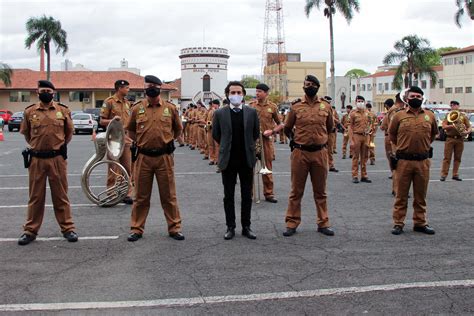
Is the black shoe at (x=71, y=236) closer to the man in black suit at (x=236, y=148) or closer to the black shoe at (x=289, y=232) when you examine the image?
the man in black suit at (x=236, y=148)

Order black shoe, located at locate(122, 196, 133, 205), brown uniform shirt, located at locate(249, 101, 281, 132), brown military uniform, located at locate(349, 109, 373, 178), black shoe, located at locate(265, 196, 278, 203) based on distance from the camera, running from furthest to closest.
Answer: brown military uniform, located at locate(349, 109, 373, 178), brown uniform shirt, located at locate(249, 101, 281, 132), black shoe, located at locate(265, 196, 278, 203), black shoe, located at locate(122, 196, 133, 205)

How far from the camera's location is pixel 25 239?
7270 mm

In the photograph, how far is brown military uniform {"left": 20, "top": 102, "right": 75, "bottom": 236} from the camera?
7.33 metres

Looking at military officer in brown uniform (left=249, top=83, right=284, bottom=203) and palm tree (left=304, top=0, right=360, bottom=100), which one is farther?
palm tree (left=304, top=0, right=360, bottom=100)

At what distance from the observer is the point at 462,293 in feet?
17.5

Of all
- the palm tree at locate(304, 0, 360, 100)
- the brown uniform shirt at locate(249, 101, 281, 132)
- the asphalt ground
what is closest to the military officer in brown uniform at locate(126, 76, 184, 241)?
the asphalt ground

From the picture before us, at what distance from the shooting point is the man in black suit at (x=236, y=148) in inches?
295

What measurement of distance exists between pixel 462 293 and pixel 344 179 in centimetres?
858

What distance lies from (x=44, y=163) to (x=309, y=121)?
3535 millimetres

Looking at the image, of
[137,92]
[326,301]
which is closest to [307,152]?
[326,301]

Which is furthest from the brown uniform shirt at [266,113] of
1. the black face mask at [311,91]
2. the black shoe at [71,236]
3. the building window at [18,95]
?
the building window at [18,95]

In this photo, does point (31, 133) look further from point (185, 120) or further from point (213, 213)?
point (185, 120)

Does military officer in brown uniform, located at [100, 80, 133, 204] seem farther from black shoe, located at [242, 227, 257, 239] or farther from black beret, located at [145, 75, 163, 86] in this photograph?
black shoe, located at [242, 227, 257, 239]

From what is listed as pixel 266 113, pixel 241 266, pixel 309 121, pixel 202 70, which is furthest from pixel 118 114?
pixel 202 70
